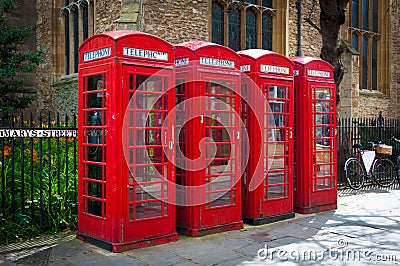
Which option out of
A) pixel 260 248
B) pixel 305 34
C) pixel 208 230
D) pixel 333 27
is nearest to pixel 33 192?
pixel 208 230

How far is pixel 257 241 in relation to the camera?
6422 millimetres

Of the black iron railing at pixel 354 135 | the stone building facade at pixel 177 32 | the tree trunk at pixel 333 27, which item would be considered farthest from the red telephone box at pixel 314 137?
the stone building facade at pixel 177 32

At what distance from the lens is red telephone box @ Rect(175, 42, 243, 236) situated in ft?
21.2

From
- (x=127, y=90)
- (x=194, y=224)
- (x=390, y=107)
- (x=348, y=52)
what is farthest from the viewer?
(x=390, y=107)

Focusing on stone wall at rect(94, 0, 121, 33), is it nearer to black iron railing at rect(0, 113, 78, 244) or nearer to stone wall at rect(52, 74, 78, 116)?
stone wall at rect(52, 74, 78, 116)

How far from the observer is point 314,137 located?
8312 mm

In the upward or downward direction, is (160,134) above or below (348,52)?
below

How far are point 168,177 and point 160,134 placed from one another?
576 mm

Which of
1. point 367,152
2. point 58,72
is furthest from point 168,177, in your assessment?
point 58,72

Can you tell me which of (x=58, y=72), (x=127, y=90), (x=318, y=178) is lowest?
(x=318, y=178)

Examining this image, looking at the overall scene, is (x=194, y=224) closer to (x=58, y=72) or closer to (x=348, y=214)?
(x=348, y=214)

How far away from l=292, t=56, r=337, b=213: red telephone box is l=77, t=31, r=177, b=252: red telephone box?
Answer: 9.63 feet

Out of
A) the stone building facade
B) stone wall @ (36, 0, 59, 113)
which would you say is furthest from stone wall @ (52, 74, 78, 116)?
stone wall @ (36, 0, 59, 113)

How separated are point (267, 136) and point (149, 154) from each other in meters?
2.26
